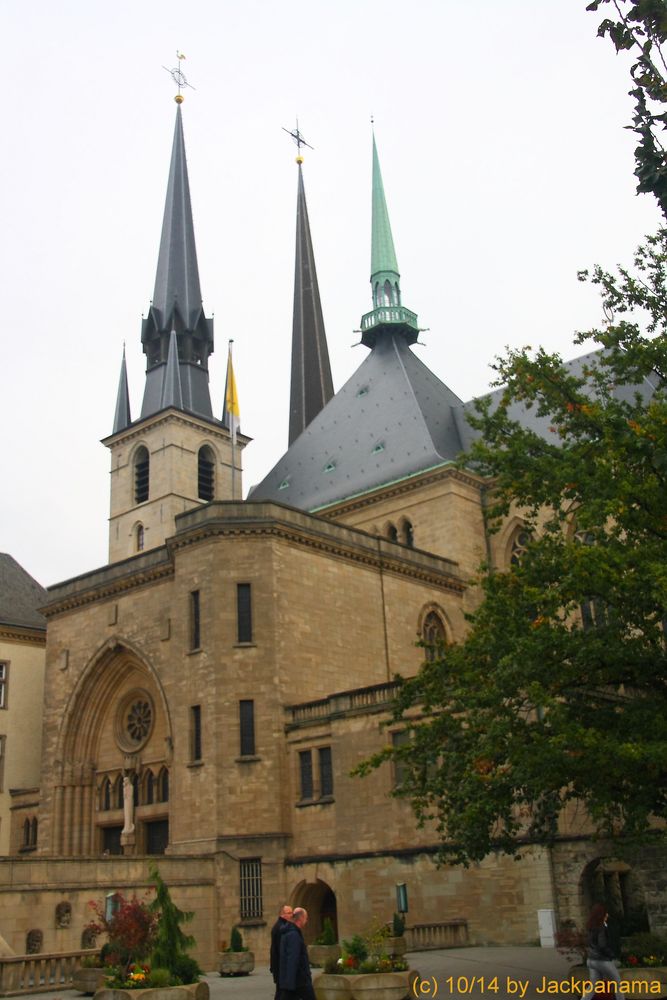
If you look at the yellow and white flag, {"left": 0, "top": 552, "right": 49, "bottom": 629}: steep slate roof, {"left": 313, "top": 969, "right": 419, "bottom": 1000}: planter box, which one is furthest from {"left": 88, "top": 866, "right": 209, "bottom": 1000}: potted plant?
the yellow and white flag

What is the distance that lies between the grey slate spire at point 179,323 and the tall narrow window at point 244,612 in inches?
1038

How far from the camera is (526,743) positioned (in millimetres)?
17828

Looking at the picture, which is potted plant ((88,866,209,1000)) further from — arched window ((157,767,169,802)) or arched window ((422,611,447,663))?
arched window ((422,611,447,663))

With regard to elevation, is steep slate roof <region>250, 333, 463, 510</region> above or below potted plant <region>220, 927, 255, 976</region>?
above

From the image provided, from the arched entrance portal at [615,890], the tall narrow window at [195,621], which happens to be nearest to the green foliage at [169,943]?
the arched entrance portal at [615,890]

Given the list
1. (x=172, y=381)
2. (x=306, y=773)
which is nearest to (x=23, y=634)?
(x=172, y=381)

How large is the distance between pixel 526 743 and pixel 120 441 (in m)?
46.1

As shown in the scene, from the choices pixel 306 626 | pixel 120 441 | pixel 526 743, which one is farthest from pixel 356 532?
pixel 120 441

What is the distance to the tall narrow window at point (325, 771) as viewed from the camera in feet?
105

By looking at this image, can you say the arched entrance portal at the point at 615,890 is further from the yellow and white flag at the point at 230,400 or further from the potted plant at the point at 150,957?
the yellow and white flag at the point at 230,400

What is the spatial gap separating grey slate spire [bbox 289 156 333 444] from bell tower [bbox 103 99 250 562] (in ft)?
41.3

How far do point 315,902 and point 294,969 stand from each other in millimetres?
21138

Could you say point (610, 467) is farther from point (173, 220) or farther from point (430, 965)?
point (173, 220)

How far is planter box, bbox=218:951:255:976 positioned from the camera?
24.7 m
